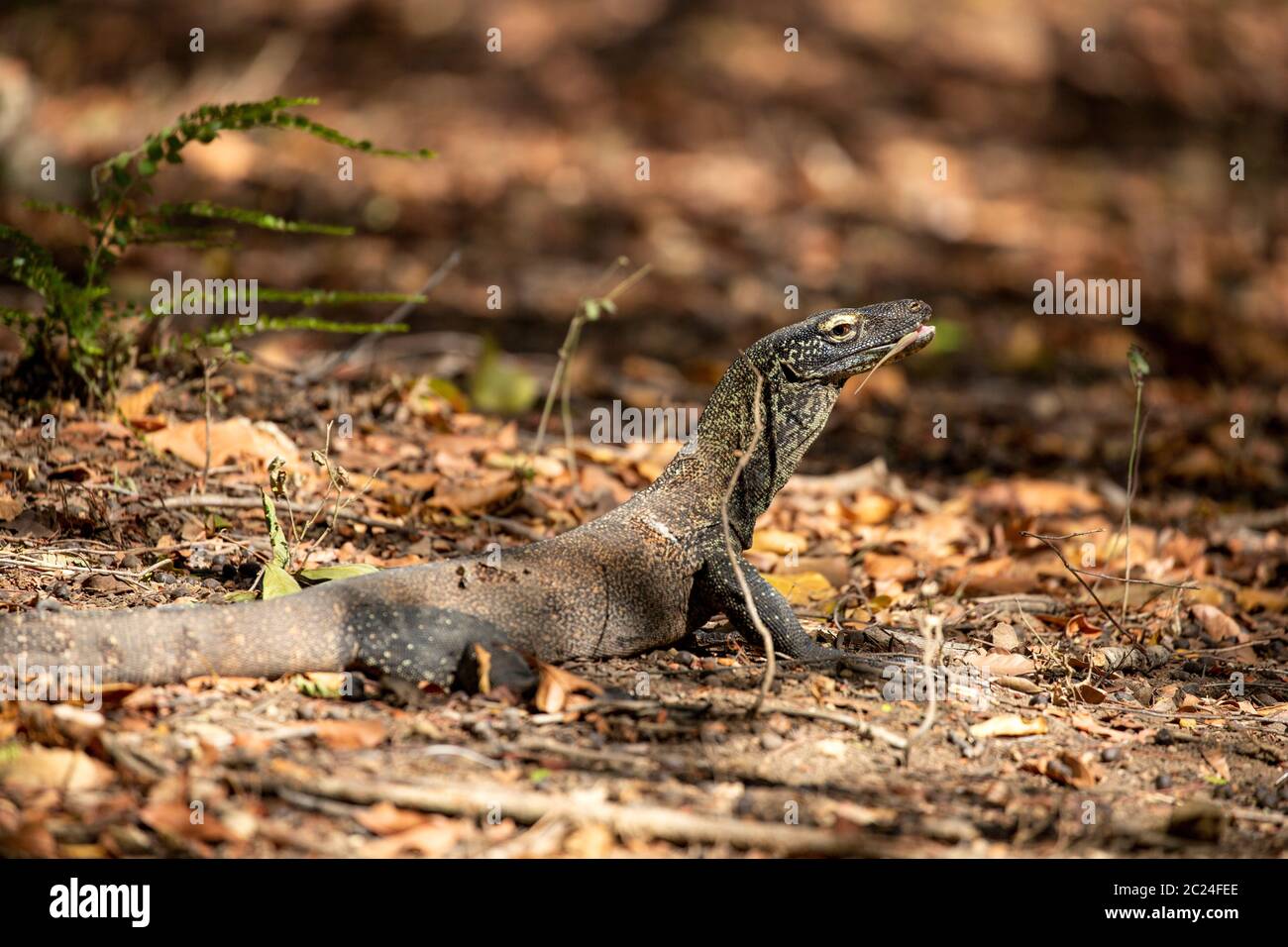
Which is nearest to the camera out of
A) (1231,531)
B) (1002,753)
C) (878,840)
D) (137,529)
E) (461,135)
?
(878,840)

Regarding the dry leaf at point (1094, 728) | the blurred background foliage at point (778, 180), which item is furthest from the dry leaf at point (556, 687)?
the blurred background foliage at point (778, 180)

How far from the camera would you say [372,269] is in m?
11.8

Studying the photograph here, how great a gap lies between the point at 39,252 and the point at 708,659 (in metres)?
3.53

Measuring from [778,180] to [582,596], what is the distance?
1144cm

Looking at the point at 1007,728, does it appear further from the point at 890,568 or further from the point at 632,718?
the point at 890,568

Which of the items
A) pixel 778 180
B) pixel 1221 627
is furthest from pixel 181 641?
pixel 778 180

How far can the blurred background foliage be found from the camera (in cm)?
1072

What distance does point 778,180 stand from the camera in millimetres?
15500

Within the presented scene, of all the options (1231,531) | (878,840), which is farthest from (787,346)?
(1231,531)

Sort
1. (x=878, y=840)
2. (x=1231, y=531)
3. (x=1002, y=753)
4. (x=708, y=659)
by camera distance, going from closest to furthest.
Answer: (x=878, y=840) → (x=1002, y=753) → (x=708, y=659) → (x=1231, y=531)

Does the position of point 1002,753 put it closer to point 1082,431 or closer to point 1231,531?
point 1231,531

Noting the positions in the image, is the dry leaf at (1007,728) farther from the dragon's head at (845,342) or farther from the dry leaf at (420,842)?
the dry leaf at (420,842)

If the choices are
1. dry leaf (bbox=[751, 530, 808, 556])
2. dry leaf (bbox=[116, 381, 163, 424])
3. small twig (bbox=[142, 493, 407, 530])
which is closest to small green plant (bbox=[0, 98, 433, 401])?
dry leaf (bbox=[116, 381, 163, 424])

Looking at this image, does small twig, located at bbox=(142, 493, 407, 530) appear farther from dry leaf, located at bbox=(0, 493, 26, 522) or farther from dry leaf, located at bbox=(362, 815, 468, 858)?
dry leaf, located at bbox=(362, 815, 468, 858)
